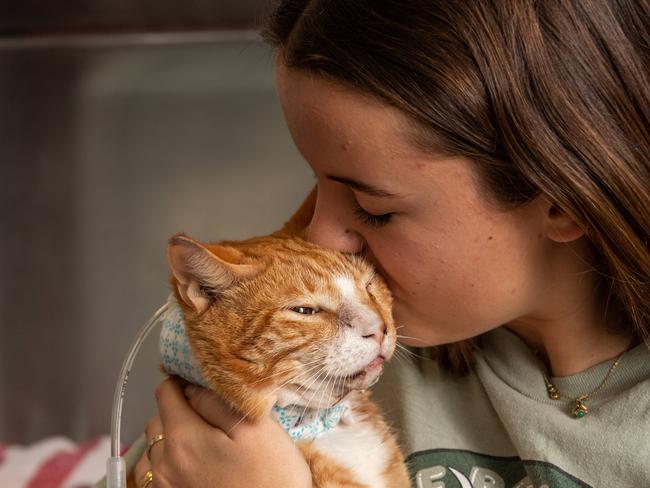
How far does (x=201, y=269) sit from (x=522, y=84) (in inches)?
19.2

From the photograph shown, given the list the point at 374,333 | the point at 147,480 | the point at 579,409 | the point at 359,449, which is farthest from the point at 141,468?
the point at 579,409

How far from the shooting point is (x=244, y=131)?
2387 millimetres

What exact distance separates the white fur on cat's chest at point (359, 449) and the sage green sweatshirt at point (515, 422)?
135 mm

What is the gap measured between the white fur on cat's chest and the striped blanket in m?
0.97

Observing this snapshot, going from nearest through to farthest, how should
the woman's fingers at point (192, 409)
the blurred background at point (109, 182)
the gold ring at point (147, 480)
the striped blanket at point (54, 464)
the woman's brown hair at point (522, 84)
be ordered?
the woman's brown hair at point (522, 84)
the woman's fingers at point (192, 409)
the gold ring at point (147, 480)
the striped blanket at point (54, 464)
the blurred background at point (109, 182)

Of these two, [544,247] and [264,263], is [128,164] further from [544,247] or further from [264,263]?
[544,247]

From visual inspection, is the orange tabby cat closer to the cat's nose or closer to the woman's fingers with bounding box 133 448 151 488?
the cat's nose

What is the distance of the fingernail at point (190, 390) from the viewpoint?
1.20 m

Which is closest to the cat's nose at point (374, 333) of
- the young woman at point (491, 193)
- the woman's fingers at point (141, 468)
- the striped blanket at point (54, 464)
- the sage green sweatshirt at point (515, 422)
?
the young woman at point (491, 193)

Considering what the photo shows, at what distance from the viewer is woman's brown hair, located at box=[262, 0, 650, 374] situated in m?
1.04

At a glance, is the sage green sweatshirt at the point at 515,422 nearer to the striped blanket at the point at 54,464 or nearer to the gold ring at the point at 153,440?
the gold ring at the point at 153,440

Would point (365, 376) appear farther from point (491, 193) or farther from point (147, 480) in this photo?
point (147, 480)

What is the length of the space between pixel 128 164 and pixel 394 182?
1.47 m

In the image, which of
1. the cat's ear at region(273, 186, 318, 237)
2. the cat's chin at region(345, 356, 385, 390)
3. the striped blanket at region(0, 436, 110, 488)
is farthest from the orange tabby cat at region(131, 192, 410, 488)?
the striped blanket at region(0, 436, 110, 488)
